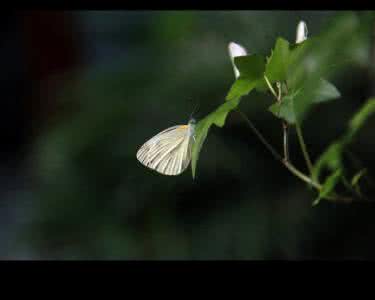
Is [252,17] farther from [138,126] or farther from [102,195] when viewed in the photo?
[102,195]

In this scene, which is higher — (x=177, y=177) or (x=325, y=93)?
(x=325, y=93)

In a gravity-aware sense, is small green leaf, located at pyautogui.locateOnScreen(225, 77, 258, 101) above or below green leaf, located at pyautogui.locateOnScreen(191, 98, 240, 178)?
above

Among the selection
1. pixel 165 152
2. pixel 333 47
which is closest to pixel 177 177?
pixel 165 152

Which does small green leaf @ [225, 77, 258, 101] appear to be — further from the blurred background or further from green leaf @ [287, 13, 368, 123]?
the blurred background

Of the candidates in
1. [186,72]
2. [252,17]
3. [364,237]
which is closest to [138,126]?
[186,72]

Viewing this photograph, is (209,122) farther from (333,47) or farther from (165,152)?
(165,152)

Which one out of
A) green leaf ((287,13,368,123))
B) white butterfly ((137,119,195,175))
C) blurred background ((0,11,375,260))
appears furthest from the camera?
blurred background ((0,11,375,260))

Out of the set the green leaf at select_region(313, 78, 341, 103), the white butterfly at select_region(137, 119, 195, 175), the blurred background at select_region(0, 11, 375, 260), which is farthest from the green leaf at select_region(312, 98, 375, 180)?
the blurred background at select_region(0, 11, 375, 260)
